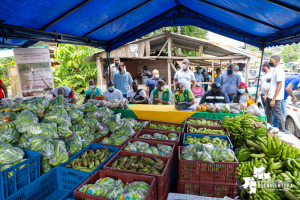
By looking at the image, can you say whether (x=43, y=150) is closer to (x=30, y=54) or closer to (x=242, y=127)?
(x=242, y=127)

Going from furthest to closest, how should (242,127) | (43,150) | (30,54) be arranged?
(30,54) → (242,127) → (43,150)

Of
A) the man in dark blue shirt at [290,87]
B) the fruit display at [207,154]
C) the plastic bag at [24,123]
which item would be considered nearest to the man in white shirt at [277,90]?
the man in dark blue shirt at [290,87]

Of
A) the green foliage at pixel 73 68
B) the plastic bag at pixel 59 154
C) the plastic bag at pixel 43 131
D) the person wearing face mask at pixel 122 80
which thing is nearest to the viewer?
the plastic bag at pixel 59 154

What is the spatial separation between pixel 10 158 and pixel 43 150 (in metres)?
0.33

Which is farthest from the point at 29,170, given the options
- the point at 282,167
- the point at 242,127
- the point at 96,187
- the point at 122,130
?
the point at 242,127

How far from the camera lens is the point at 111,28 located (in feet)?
18.7

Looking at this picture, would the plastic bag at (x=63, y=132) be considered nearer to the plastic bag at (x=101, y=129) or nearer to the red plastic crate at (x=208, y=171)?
the plastic bag at (x=101, y=129)

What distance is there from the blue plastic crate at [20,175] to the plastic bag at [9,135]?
9.9 inches

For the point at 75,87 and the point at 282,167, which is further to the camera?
the point at 75,87

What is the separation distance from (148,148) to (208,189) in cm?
93

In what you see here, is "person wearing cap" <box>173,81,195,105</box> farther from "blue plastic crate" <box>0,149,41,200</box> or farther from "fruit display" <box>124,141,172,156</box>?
"blue plastic crate" <box>0,149,41,200</box>

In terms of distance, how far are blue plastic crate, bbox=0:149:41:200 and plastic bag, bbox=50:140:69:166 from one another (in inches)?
6.8

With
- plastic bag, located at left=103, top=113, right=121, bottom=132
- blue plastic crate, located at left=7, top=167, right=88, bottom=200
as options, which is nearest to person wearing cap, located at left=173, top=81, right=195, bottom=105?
plastic bag, located at left=103, top=113, right=121, bottom=132

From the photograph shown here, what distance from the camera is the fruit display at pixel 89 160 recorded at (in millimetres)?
2192
